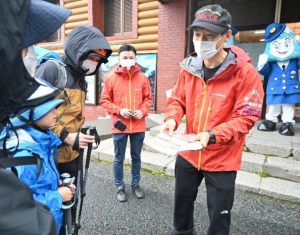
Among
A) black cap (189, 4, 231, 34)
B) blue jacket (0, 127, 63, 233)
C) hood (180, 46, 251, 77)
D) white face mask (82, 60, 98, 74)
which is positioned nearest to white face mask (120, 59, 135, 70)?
white face mask (82, 60, 98, 74)

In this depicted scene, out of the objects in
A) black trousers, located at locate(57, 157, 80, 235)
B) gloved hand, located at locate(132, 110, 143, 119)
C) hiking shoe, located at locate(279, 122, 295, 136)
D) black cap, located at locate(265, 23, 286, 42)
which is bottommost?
hiking shoe, located at locate(279, 122, 295, 136)

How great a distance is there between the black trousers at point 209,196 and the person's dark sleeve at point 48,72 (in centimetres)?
126

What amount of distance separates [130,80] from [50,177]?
7.56ft

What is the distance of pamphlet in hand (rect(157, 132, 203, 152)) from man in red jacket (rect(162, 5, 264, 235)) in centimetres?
4

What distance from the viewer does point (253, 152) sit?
4742 millimetres

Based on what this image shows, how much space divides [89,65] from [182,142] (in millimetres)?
1143

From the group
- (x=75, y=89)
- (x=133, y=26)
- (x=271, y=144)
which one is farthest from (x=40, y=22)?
(x=133, y=26)

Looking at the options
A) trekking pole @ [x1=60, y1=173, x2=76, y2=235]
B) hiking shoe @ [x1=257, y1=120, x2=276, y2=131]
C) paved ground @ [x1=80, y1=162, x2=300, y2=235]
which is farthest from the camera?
hiking shoe @ [x1=257, y1=120, x2=276, y2=131]

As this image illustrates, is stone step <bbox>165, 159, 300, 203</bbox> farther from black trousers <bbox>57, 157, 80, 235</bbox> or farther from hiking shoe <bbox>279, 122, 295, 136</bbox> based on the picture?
black trousers <bbox>57, 157, 80, 235</bbox>

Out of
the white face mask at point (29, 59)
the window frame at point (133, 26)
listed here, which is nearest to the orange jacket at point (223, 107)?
the white face mask at point (29, 59)

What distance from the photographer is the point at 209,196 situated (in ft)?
7.39

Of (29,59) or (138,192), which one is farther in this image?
(138,192)

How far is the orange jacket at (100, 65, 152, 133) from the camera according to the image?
146 inches

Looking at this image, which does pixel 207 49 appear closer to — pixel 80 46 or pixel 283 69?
pixel 80 46
